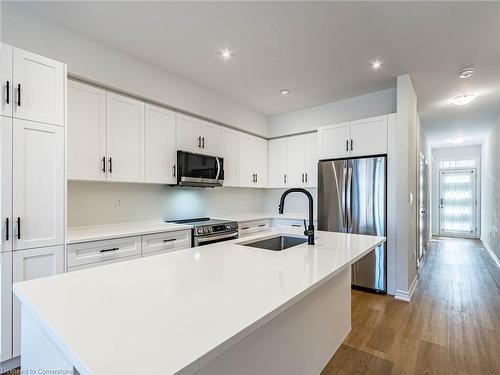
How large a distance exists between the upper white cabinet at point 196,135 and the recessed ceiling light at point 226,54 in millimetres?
955

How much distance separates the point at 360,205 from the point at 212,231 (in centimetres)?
196

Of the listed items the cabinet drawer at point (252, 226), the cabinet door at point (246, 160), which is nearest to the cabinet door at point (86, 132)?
the cabinet drawer at point (252, 226)

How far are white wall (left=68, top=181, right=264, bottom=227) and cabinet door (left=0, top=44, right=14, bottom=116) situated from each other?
100 cm

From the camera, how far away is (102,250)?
2285mm

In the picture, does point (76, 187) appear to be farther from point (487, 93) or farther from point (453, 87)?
point (487, 93)

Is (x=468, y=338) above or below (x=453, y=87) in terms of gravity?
below

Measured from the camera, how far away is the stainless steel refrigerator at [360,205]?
330 cm

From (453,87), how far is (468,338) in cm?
297

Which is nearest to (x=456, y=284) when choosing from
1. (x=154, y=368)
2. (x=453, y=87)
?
(x=453, y=87)

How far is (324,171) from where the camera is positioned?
3787 mm

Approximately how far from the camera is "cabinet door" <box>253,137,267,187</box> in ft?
15.2

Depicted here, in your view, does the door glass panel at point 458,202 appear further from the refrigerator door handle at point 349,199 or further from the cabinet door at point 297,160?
the refrigerator door handle at point 349,199

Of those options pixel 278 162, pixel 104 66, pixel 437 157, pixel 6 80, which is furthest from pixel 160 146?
pixel 437 157

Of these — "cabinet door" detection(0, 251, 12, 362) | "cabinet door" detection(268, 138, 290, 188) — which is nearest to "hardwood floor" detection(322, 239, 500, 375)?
"cabinet door" detection(268, 138, 290, 188)
